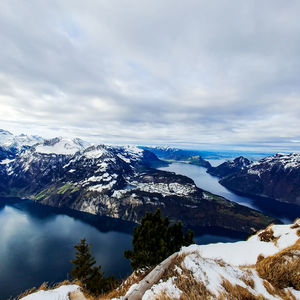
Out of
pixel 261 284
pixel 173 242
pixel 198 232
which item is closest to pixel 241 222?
pixel 198 232

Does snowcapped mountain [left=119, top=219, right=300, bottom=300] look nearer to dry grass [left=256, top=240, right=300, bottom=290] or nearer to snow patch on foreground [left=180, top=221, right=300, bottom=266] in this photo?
dry grass [left=256, top=240, right=300, bottom=290]

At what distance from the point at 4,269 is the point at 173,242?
137603 millimetres

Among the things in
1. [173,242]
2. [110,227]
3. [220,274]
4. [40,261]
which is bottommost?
[110,227]

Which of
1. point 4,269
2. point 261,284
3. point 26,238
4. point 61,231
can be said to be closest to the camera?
point 261,284

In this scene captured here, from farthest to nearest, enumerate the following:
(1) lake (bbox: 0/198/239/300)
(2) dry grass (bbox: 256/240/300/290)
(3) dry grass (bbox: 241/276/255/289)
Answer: (1) lake (bbox: 0/198/239/300) → (2) dry grass (bbox: 256/240/300/290) → (3) dry grass (bbox: 241/276/255/289)

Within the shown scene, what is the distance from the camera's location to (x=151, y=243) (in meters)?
20.8

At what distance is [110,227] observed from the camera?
18738cm

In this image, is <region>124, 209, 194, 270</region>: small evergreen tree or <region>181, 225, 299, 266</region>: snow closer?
<region>181, 225, 299, 266</region>: snow

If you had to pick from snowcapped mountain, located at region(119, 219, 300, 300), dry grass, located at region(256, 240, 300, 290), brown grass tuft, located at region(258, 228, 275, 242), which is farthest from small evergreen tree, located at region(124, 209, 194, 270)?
dry grass, located at region(256, 240, 300, 290)

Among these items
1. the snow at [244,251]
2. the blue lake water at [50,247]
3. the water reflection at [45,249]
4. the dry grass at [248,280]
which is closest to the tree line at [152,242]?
the snow at [244,251]

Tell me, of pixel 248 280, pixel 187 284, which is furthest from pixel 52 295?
pixel 248 280

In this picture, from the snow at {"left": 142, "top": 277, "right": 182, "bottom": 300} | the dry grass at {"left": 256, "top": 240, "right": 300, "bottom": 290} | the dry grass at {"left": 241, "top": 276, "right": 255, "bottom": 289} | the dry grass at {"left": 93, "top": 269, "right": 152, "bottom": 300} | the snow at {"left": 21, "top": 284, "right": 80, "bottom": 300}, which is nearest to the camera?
the snow at {"left": 142, "top": 277, "right": 182, "bottom": 300}

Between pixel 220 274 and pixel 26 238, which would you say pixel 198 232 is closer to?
pixel 26 238

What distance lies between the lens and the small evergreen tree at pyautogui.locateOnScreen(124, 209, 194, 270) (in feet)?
63.6
